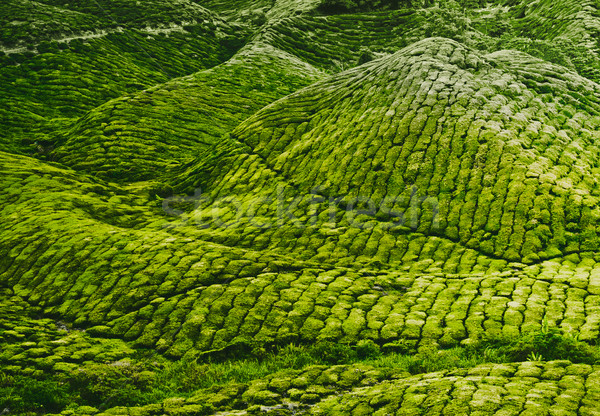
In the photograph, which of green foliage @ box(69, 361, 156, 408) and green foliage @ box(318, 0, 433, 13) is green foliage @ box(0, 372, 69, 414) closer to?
green foliage @ box(69, 361, 156, 408)

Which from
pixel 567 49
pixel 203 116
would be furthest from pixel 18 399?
pixel 567 49

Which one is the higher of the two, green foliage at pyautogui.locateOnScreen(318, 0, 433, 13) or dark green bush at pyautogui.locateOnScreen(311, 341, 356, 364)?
green foliage at pyautogui.locateOnScreen(318, 0, 433, 13)

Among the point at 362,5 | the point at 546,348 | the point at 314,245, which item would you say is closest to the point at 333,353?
the point at 546,348

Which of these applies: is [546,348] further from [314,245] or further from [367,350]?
[314,245]

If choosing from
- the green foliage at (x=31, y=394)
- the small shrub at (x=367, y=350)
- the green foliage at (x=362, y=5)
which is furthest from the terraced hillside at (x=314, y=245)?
the green foliage at (x=362, y=5)

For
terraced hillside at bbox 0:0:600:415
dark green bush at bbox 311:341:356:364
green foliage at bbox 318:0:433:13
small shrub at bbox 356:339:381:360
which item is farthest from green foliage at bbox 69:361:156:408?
green foliage at bbox 318:0:433:13

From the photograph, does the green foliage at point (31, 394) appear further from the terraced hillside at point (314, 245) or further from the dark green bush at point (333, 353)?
the dark green bush at point (333, 353)

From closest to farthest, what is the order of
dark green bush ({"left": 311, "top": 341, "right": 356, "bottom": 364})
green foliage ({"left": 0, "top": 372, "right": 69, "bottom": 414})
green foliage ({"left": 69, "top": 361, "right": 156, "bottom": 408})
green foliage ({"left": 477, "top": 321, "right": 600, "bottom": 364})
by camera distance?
1. green foliage ({"left": 0, "top": 372, "right": 69, "bottom": 414})
2. green foliage ({"left": 477, "top": 321, "right": 600, "bottom": 364})
3. green foliage ({"left": 69, "top": 361, "right": 156, "bottom": 408})
4. dark green bush ({"left": 311, "top": 341, "right": 356, "bottom": 364})

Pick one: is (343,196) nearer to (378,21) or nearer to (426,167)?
(426,167)
